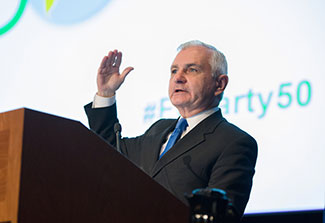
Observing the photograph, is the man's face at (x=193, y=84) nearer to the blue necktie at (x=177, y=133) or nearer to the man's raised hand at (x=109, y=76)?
the blue necktie at (x=177, y=133)

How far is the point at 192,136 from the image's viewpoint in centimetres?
243

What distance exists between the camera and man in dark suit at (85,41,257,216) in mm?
2238

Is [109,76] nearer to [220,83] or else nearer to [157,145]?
[157,145]

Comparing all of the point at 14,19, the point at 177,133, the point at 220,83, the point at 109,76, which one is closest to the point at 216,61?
the point at 220,83

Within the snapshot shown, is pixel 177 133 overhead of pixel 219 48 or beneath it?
beneath

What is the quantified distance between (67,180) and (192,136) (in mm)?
1073

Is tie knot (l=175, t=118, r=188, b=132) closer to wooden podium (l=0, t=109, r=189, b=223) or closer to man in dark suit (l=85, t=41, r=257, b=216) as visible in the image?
man in dark suit (l=85, t=41, r=257, b=216)

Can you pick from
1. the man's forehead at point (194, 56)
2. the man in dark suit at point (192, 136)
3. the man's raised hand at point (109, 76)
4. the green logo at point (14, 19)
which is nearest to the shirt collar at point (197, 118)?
the man in dark suit at point (192, 136)

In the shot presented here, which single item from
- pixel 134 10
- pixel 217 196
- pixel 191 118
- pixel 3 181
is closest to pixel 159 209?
pixel 217 196

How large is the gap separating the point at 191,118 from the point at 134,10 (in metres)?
1.27

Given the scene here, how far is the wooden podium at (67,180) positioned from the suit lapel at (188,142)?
0.76m

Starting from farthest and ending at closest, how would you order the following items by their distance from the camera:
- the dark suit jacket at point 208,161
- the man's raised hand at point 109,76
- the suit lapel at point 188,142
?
the man's raised hand at point 109,76 < the suit lapel at point 188,142 < the dark suit jacket at point 208,161

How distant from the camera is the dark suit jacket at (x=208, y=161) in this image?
2148 mm

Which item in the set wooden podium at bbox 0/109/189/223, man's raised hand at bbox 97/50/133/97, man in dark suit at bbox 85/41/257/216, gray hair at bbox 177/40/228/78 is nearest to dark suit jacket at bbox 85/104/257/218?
man in dark suit at bbox 85/41/257/216
